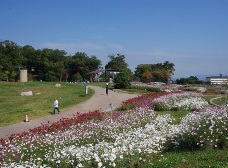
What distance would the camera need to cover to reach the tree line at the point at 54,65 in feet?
220

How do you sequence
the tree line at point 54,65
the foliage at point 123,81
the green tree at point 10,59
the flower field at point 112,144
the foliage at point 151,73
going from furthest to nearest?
the foliage at point 151,73 < the tree line at point 54,65 < the green tree at point 10,59 < the foliage at point 123,81 < the flower field at point 112,144

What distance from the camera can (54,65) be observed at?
68.4m

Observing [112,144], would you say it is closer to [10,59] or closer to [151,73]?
[10,59]

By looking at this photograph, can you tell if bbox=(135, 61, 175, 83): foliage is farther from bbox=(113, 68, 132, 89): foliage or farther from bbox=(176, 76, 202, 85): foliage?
bbox=(113, 68, 132, 89): foliage

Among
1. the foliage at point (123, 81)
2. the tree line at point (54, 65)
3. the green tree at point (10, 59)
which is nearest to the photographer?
the foliage at point (123, 81)

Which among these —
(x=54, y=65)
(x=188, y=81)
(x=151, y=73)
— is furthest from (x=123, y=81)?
(x=151, y=73)

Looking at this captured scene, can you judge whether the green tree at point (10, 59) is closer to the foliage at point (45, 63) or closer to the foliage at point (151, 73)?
the foliage at point (45, 63)

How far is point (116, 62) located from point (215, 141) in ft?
229

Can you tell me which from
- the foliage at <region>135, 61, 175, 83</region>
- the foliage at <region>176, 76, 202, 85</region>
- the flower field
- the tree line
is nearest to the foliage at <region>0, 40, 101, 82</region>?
the tree line

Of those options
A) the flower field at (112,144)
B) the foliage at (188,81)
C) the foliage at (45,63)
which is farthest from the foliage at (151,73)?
the flower field at (112,144)

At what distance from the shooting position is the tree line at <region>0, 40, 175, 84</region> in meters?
67.0

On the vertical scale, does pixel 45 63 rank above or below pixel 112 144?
above

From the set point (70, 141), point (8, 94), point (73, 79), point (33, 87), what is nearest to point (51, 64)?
point (73, 79)

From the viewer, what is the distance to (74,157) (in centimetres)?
656
